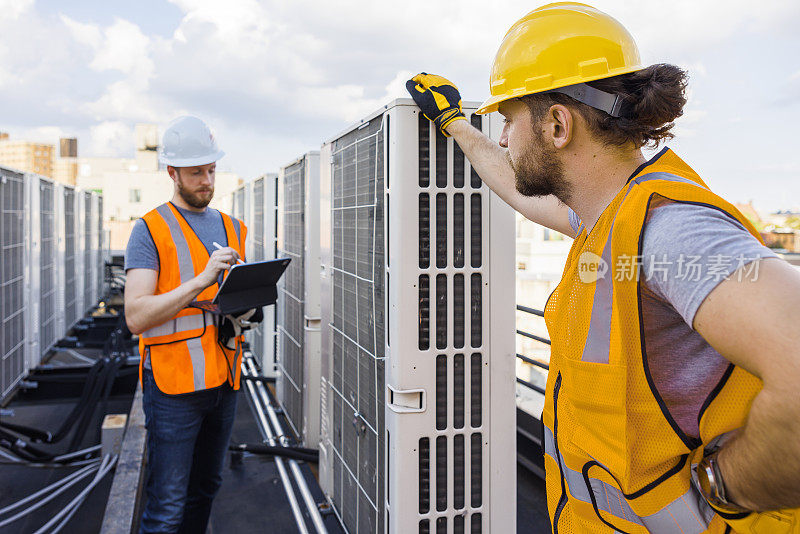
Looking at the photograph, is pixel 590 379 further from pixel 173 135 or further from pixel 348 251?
pixel 173 135

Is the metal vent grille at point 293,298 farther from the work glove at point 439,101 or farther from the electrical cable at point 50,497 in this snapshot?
the work glove at point 439,101

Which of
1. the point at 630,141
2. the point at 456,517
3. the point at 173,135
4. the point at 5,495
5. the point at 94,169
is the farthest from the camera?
the point at 94,169

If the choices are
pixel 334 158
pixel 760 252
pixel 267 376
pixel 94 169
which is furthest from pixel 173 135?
pixel 94 169

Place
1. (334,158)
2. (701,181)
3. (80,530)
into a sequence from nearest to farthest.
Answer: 1. (701,181)
2. (334,158)
3. (80,530)

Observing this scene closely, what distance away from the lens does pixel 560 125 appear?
145 cm

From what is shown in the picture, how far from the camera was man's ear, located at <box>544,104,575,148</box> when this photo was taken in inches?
55.8

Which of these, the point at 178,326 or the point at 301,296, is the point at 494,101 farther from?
the point at 301,296

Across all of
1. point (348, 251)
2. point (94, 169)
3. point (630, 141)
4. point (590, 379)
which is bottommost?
point (590, 379)

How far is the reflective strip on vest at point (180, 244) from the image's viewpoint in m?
2.71

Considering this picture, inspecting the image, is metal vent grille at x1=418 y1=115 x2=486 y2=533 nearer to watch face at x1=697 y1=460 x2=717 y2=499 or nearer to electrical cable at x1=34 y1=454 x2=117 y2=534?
watch face at x1=697 y1=460 x2=717 y2=499

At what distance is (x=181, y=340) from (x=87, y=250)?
9856 mm

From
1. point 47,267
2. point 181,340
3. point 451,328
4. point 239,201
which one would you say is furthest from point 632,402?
point 239,201

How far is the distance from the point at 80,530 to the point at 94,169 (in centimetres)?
7425

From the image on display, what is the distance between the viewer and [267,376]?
6438 millimetres
